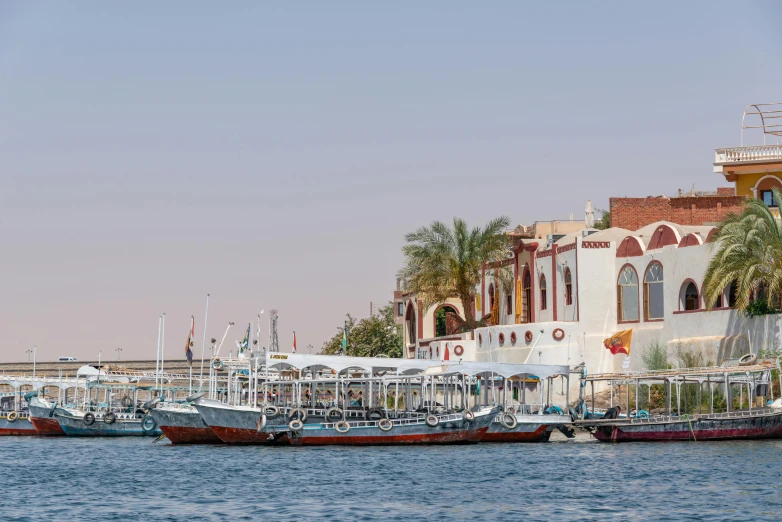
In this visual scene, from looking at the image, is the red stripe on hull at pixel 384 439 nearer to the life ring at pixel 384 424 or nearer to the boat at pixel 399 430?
the boat at pixel 399 430

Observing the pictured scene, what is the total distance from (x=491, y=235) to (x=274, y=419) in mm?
24325

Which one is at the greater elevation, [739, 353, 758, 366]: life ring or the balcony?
the balcony

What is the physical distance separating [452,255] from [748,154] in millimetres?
16210

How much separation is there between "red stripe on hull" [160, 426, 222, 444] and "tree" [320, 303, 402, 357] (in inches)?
1601

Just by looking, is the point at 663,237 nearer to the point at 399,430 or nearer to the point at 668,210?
the point at 668,210

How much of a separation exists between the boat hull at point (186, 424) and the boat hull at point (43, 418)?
14.9m

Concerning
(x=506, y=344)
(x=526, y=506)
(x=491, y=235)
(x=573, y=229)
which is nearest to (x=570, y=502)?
(x=526, y=506)

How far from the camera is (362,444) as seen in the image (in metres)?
48.6

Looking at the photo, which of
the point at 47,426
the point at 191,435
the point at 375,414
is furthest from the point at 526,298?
the point at 47,426

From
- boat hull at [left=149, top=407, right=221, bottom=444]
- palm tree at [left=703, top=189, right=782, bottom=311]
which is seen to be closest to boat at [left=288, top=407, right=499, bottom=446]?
boat hull at [left=149, top=407, right=221, bottom=444]

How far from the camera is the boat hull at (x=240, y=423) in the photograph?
47969 millimetres

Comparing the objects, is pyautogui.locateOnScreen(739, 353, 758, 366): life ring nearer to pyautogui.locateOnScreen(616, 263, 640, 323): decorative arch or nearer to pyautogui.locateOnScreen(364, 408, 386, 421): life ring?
pyautogui.locateOnScreen(616, 263, 640, 323): decorative arch

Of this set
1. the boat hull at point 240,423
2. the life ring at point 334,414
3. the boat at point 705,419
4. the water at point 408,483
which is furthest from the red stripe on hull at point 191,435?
the boat at point 705,419

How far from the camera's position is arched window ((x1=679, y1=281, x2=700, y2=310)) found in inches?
2160
